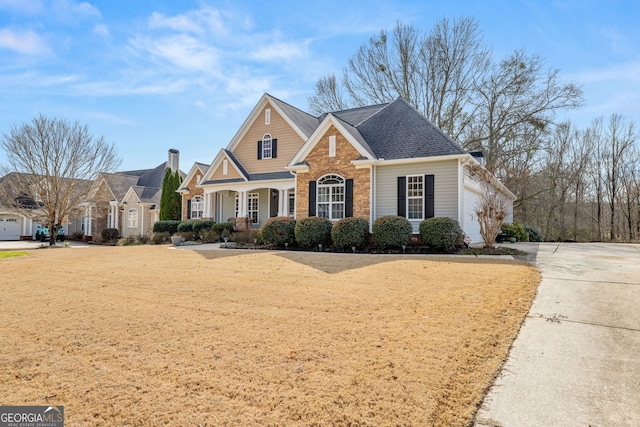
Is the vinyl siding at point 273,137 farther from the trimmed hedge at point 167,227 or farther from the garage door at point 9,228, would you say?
the garage door at point 9,228

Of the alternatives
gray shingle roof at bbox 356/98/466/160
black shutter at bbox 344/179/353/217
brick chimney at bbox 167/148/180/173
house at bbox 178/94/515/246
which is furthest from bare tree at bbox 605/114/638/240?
brick chimney at bbox 167/148/180/173

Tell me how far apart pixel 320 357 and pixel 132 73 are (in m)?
12.7

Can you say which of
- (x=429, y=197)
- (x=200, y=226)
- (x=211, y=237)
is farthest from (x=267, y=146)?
(x=429, y=197)

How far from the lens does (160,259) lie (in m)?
11.1

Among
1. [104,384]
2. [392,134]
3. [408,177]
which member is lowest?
[104,384]

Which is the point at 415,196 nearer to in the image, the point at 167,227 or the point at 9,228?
the point at 167,227

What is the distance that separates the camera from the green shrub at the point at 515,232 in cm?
1973

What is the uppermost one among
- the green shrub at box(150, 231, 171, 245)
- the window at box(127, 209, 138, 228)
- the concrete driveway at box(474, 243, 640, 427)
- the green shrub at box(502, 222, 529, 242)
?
the window at box(127, 209, 138, 228)

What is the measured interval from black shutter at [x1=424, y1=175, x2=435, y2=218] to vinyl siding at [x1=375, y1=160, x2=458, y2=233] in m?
0.13

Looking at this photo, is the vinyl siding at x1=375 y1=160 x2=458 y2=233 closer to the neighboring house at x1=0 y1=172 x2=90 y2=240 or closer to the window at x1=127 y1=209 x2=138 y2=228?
the neighboring house at x1=0 y1=172 x2=90 y2=240

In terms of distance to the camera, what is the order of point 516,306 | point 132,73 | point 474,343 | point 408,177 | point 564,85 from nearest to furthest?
point 474,343 → point 516,306 → point 132,73 → point 408,177 → point 564,85

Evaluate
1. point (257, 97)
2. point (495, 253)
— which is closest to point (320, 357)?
point (495, 253)

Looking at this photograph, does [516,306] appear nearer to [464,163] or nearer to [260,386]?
[260,386]

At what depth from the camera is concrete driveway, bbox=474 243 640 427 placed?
2441 mm
